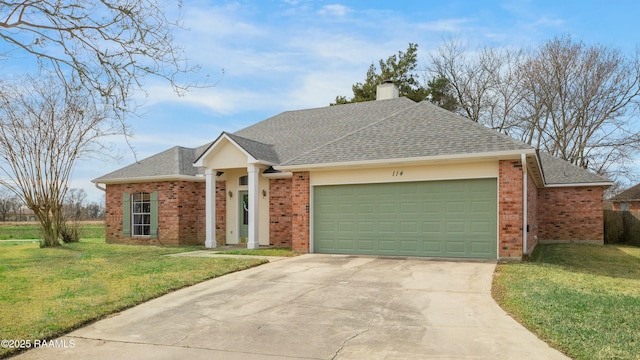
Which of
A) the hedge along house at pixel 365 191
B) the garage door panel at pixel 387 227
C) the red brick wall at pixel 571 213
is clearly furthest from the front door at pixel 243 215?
the red brick wall at pixel 571 213

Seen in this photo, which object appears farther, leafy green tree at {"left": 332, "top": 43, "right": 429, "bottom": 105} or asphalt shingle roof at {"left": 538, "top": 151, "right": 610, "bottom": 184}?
leafy green tree at {"left": 332, "top": 43, "right": 429, "bottom": 105}

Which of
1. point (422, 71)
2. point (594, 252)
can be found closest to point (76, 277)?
point (594, 252)

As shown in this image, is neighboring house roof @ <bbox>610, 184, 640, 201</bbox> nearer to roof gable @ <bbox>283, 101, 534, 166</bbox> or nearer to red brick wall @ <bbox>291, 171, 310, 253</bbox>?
roof gable @ <bbox>283, 101, 534, 166</bbox>

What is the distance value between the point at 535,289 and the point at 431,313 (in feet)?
7.98

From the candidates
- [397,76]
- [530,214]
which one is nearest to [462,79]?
[397,76]

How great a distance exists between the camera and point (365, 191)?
12812 millimetres

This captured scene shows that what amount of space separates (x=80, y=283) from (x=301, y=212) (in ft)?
20.8

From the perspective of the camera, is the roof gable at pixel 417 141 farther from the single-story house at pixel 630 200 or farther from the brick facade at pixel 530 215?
the single-story house at pixel 630 200

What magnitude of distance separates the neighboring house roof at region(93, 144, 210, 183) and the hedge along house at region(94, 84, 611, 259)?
8 cm

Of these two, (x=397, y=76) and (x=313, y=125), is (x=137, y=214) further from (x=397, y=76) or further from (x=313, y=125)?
(x=397, y=76)

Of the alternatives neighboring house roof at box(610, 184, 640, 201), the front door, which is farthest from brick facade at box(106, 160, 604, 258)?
neighboring house roof at box(610, 184, 640, 201)

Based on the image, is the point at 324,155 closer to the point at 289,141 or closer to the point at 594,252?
the point at 289,141

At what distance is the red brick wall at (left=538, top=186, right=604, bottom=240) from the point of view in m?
19.2

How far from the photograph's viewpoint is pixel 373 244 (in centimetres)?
1260
